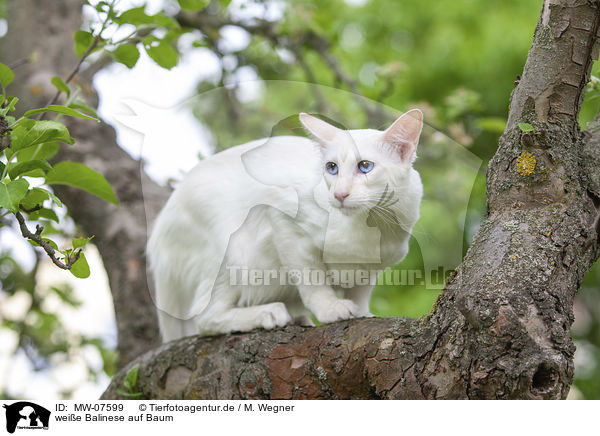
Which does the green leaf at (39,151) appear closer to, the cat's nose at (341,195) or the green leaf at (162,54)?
the green leaf at (162,54)

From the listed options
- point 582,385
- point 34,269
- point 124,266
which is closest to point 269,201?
point 124,266

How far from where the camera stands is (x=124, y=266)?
234 cm

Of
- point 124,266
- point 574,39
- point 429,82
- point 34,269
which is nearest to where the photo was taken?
point 574,39

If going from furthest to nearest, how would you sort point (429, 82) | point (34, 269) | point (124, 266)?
point (429, 82)
point (34, 269)
point (124, 266)

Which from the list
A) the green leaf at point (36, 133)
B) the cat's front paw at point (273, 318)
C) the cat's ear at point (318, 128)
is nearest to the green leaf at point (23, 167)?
the green leaf at point (36, 133)

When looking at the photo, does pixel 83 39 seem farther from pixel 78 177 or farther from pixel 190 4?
pixel 78 177

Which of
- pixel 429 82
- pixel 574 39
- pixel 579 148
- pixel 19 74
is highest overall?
pixel 429 82

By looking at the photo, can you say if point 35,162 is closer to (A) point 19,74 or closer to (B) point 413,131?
(B) point 413,131

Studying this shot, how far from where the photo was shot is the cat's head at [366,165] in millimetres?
1309

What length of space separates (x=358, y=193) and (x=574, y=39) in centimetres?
53

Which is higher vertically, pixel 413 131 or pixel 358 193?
pixel 413 131

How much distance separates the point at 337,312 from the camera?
1525mm
